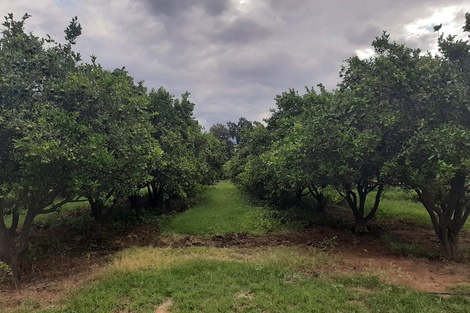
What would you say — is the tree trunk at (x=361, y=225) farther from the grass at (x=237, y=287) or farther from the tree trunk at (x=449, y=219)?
the grass at (x=237, y=287)

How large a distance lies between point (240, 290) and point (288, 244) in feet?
24.3

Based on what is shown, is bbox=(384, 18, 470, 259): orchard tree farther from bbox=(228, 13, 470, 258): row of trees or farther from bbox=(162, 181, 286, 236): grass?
bbox=(162, 181, 286, 236): grass

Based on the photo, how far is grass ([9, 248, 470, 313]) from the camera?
865 centimetres

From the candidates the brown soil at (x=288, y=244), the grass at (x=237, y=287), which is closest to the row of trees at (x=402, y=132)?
the brown soil at (x=288, y=244)

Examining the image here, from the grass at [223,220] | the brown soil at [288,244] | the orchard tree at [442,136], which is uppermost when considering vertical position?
the orchard tree at [442,136]

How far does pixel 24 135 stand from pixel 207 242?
10.1m

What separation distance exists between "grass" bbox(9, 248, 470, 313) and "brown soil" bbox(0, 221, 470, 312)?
0.69 m

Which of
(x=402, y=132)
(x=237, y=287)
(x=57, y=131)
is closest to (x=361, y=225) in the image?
(x=402, y=132)

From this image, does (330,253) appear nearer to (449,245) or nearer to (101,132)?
(449,245)

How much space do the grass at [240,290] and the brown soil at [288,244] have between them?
688 mm

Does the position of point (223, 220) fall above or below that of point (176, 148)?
below

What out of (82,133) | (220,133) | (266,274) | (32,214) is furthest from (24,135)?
(220,133)

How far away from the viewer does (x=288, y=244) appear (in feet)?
55.0

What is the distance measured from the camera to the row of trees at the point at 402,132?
11844 millimetres
